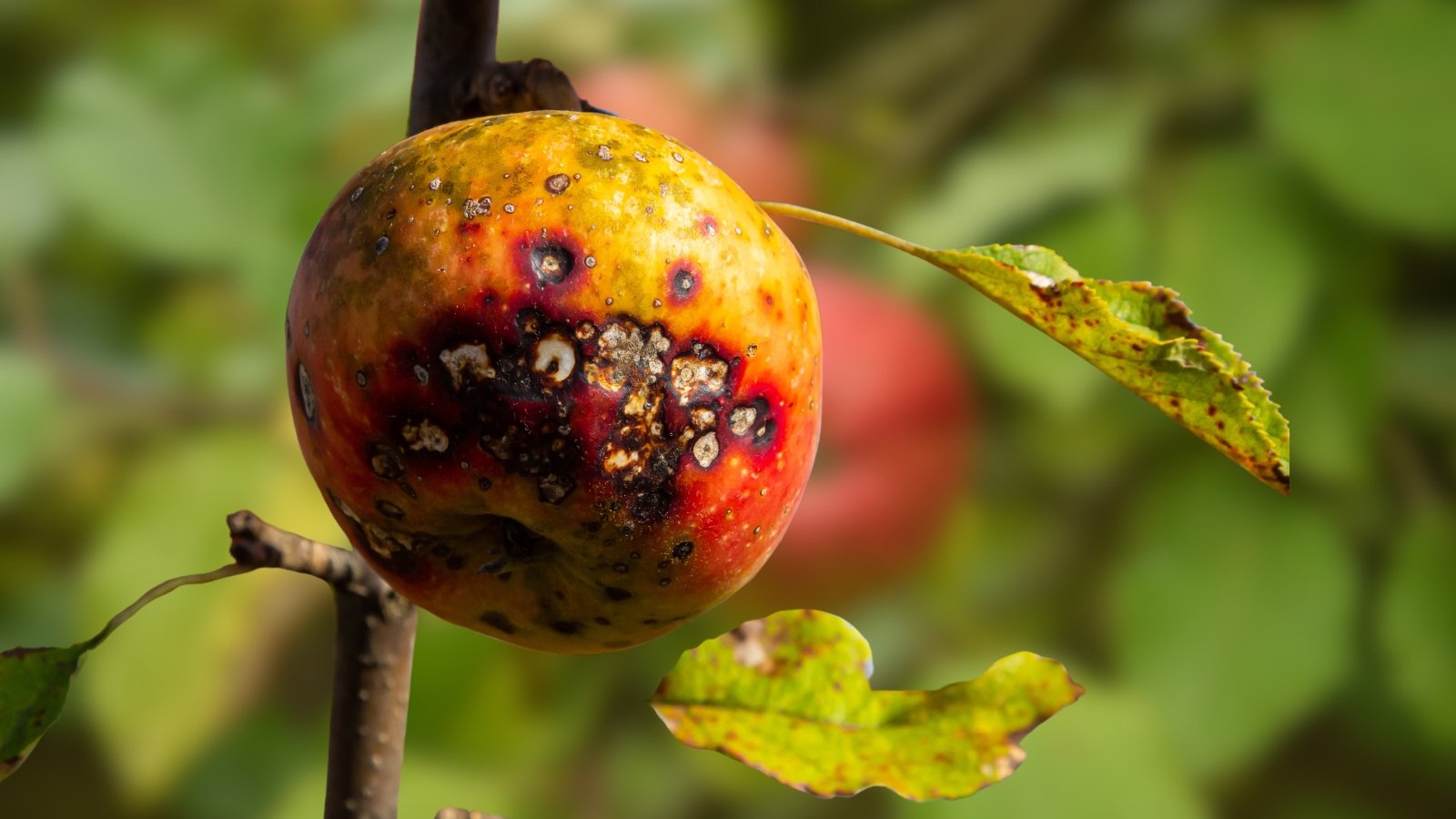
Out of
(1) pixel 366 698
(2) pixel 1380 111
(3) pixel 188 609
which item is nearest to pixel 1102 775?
(2) pixel 1380 111

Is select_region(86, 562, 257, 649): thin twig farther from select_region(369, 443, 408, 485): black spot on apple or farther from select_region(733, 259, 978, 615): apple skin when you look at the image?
select_region(733, 259, 978, 615): apple skin

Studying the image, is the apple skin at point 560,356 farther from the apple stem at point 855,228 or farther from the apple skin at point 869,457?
the apple skin at point 869,457

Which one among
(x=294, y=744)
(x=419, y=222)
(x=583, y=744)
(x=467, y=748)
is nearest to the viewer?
(x=419, y=222)

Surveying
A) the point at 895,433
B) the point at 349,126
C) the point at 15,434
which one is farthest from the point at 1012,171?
the point at 15,434

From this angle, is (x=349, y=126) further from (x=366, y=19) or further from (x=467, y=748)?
(x=467, y=748)

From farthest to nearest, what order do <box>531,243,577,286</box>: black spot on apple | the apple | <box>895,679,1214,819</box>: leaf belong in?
the apple
<box>895,679,1214,819</box>: leaf
<box>531,243,577,286</box>: black spot on apple

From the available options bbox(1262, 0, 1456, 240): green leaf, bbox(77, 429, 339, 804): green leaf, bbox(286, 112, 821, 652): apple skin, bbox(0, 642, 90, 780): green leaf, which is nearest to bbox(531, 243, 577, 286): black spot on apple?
bbox(286, 112, 821, 652): apple skin
